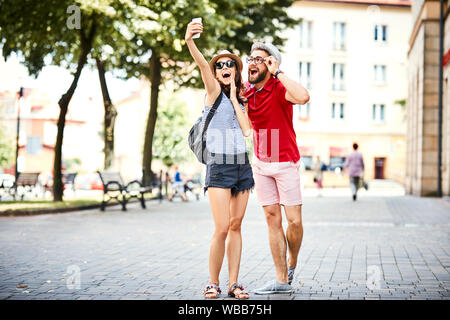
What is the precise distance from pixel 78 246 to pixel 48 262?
1.66m

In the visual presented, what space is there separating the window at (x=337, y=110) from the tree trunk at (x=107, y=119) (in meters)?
32.2

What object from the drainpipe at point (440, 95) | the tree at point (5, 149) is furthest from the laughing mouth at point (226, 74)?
the tree at point (5, 149)

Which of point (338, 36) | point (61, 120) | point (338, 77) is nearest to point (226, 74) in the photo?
point (61, 120)

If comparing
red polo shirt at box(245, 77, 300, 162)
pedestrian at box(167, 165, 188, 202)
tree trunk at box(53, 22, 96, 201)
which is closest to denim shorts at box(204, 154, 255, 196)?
red polo shirt at box(245, 77, 300, 162)

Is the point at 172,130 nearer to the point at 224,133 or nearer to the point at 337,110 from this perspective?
the point at 337,110

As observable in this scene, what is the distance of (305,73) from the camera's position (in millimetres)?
53688

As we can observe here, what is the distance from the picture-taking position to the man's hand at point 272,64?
536 centimetres

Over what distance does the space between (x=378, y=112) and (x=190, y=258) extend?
48.0 meters

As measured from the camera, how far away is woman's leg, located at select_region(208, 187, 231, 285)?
5.28 m

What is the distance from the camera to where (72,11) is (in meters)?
16.8

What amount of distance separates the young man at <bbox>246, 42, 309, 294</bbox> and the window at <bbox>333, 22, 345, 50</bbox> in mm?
49688

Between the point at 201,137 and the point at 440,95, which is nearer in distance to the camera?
the point at 201,137

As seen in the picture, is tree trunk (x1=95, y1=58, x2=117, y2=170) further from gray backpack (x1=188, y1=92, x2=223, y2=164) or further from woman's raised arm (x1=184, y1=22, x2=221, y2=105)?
woman's raised arm (x1=184, y1=22, x2=221, y2=105)

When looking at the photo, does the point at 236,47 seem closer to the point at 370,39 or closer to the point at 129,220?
the point at 129,220
